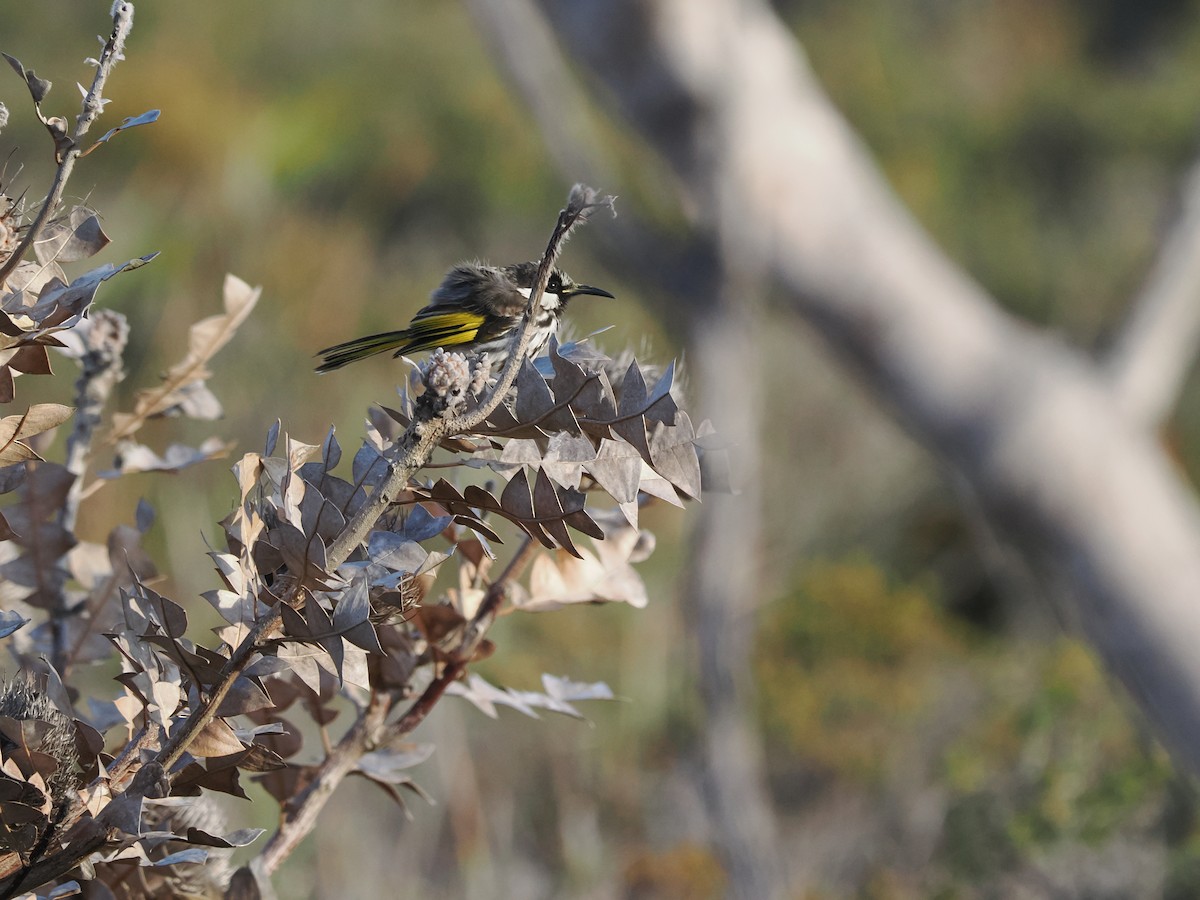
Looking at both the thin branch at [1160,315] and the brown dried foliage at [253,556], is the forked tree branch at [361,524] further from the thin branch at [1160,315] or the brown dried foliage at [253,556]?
the thin branch at [1160,315]

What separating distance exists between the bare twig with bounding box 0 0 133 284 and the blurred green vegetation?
123mm

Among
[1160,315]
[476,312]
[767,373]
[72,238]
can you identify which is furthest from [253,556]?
[767,373]

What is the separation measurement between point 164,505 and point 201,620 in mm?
321

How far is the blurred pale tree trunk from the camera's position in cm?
199

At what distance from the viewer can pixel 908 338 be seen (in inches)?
81.3

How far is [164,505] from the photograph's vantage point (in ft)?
10.2

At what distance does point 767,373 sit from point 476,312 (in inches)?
179

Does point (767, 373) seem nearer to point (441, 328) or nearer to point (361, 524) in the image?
point (441, 328)

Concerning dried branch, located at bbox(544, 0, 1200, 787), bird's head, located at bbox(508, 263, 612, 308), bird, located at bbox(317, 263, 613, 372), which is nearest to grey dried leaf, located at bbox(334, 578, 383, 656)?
bird, located at bbox(317, 263, 613, 372)

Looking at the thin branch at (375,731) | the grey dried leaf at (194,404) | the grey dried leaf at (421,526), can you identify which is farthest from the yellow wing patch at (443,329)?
the grey dried leaf at (421,526)

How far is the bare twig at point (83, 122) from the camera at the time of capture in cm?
42

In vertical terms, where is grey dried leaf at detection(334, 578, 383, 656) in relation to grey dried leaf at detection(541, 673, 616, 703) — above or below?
above

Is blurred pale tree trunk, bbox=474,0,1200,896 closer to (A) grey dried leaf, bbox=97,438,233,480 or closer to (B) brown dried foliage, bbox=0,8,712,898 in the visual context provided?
(A) grey dried leaf, bbox=97,438,233,480

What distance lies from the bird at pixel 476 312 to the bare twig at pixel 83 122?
0.38 meters
